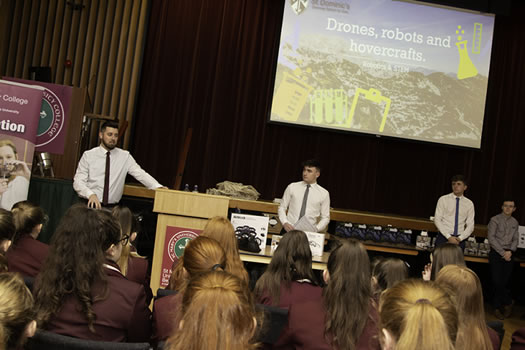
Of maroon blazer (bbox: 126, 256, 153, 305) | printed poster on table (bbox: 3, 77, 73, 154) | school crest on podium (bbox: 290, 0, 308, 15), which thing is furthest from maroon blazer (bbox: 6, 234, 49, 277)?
school crest on podium (bbox: 290, 0, 308, 15)

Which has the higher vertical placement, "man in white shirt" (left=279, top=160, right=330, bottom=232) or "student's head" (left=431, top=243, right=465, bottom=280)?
"man in white shirt" (left=279, top=160, right=330, bottom=232)

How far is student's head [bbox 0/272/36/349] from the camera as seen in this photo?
1449mm

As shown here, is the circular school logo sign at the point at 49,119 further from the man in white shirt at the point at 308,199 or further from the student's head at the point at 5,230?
the student's head at the point at 5,230

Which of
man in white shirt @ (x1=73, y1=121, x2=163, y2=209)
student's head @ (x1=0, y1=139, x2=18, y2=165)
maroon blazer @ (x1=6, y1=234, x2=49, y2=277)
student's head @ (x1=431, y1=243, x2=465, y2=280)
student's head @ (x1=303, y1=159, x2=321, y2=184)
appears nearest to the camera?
maroon blazer @ (x1=6, y1=234, x2=49, y2=277)

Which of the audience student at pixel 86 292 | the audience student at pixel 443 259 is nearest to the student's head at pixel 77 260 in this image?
the audience student at pixel 86 292

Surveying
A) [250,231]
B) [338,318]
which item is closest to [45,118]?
[250,231]

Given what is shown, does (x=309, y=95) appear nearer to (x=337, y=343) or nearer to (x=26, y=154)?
(x=26, y=154)

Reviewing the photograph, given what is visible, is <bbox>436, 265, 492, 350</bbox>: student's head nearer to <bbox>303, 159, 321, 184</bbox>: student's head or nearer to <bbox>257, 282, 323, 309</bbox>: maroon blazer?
<bbox>257, 282, 323, 309</bbox>: maroon blazer

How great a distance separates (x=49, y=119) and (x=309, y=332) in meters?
3.97

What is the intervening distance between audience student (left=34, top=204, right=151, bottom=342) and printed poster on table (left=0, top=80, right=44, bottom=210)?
9.30 ft

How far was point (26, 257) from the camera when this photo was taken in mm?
2840

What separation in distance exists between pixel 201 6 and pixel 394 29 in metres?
2.94

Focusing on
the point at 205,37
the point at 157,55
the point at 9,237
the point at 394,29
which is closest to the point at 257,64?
the point at 205,37

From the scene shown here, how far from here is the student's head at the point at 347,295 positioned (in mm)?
2238
